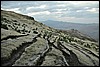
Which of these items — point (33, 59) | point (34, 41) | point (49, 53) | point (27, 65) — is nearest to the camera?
point (27, 65)

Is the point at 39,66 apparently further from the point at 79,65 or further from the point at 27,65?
the point at 79,65

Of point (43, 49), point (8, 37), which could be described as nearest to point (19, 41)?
point (8, 37)

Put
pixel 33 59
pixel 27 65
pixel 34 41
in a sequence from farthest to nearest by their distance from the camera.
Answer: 1. pixel 34 41
2. pixel 33 59
3. pixel 27 65

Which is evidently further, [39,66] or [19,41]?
[19,41]

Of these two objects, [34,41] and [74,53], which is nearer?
[74,53]

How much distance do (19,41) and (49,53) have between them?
627 centimetres

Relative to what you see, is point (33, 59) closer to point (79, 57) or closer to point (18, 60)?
point (18, 60)

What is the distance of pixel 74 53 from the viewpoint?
3700 cm

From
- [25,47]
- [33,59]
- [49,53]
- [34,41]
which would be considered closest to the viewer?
[33,59]

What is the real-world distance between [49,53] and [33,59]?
4.44m

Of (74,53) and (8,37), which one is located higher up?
(8,37)

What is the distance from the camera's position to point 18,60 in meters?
29.6

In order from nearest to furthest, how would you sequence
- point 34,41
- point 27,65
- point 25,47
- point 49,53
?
point 27,65 → point 49,53 → point 25,47 → point 34,41

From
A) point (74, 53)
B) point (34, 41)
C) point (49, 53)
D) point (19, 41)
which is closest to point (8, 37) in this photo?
point (19, 41)
